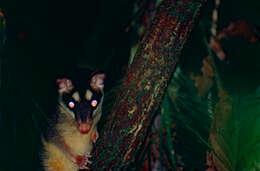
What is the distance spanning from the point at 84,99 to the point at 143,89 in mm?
739

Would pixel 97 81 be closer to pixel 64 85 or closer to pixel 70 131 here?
pixel 64 85

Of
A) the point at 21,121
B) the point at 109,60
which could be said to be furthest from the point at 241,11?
the point at 21,121

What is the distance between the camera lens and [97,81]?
102 inches

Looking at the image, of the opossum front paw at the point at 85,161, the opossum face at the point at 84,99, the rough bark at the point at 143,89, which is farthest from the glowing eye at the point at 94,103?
the rough bark at the point at 143,89

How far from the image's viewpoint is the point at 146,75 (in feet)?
5.82

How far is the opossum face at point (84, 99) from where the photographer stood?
226 centimetres

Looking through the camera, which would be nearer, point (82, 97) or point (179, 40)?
point (179, 40)

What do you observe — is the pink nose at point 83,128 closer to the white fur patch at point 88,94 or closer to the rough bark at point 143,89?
the white fur patch at point 88,94

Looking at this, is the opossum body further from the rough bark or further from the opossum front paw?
the rough bark

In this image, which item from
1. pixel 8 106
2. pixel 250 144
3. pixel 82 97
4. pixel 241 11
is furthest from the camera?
pixel 241 11

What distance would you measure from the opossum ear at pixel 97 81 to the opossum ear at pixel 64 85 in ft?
0.55

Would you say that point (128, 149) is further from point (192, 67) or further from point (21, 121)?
Answer: point (192, 67)

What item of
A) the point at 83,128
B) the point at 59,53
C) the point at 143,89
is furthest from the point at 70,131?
the point at 59,53

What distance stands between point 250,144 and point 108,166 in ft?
2.58
